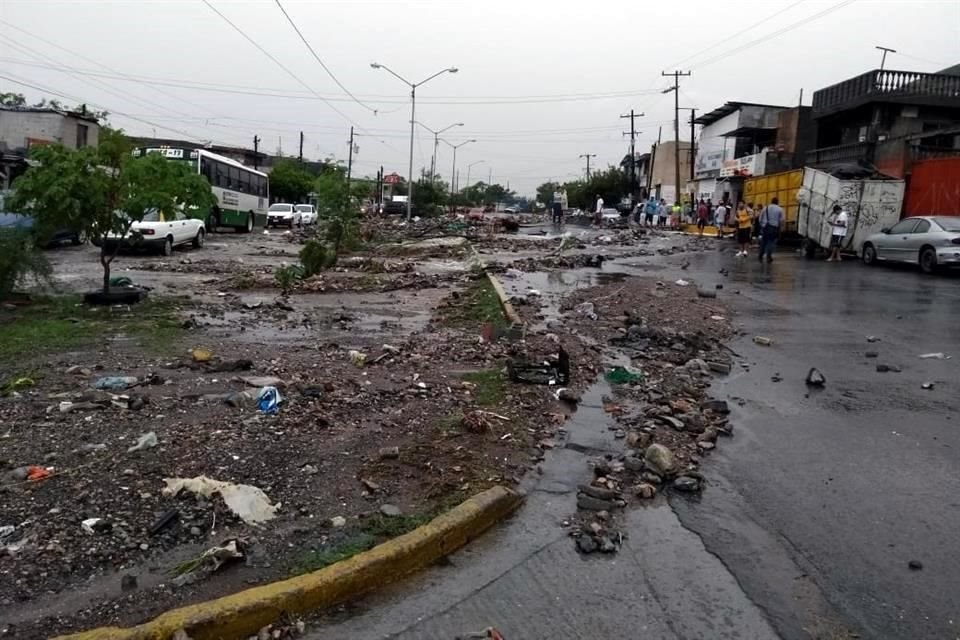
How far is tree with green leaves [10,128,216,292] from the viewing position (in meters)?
11.8

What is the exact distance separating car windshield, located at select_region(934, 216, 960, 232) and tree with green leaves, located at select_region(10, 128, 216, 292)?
18.1 metres

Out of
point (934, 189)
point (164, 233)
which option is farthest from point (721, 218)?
point (164, 233)

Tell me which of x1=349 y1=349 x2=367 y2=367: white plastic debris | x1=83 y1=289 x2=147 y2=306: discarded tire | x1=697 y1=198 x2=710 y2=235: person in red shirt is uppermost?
x1=697 y1=198 x2=710 y2=235: person in red shirt

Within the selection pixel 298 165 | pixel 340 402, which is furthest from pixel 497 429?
pixel 298 165

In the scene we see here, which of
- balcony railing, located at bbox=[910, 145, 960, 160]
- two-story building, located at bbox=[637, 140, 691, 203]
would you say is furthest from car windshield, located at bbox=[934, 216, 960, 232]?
two-story building, located at bbox=[637, 140, 691, 203]

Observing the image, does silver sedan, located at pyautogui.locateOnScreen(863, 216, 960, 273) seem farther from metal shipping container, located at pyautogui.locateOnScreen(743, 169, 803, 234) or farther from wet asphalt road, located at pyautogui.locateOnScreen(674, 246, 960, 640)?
wet asphalt road, located at pyautogui.locateOnScreen(674, 246, 960, 640)

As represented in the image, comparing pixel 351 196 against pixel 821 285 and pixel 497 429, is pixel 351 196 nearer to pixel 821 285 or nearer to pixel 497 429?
pixel 821 285

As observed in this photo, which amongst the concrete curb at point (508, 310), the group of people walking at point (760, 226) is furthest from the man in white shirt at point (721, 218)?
the concrete curb at point (508, 310)

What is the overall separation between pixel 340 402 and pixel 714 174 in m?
58.4

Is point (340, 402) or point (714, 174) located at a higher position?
point (714, 174)

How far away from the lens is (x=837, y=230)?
80.7 ft

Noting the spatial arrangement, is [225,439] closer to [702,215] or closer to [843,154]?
[843,154]

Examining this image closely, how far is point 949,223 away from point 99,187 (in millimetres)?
19717

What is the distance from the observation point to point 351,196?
22.5m
